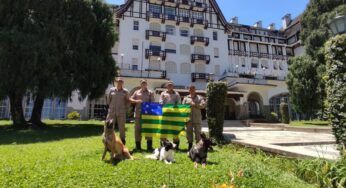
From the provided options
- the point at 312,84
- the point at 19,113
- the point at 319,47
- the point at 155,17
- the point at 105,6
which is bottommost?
the point at 19,113

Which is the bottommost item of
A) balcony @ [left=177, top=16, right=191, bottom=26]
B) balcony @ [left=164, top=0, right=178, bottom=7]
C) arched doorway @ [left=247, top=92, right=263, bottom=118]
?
arched doorway @ [left=247, top=92, right=263, bottom=118]

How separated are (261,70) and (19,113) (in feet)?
120

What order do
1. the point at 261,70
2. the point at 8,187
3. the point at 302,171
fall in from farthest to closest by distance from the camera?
the point at 261,70, the point at 302,171, the point at 8,187

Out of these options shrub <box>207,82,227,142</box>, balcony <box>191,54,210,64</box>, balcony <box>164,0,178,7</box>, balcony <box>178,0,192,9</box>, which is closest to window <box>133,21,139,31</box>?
balcony <box>164,0,178,7</box>

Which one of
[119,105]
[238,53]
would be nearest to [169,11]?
[238,53]

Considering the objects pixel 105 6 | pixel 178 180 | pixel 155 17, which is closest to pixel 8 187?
pixel 178 180

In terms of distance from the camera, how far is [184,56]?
118 ft

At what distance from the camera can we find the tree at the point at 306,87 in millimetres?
22587

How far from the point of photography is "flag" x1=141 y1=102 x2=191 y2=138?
6.98 meters

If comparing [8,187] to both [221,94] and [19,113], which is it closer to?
[221,94]

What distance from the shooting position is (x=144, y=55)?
110ft

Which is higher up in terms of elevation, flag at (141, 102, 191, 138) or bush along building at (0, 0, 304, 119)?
bush along building at (0, 0, 304, 119)

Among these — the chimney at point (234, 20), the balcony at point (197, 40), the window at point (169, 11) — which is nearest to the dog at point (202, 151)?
the balcony at point (197, 40)

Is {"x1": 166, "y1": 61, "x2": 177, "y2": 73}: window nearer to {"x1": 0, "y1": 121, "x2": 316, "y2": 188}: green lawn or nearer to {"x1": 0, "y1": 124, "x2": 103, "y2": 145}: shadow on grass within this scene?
{"x1": 0, "y1": 124, "x2": 103, "y2": 145}: shadow on grass
